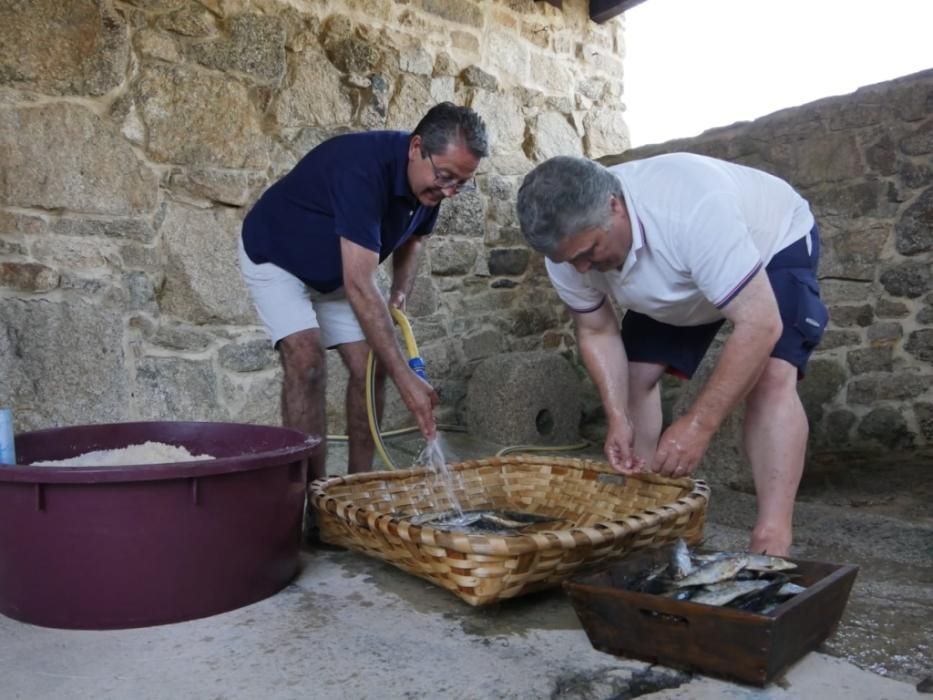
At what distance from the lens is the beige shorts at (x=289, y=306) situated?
2.44 metres

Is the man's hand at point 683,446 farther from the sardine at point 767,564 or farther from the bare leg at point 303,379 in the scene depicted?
the bare leg at point 303,379

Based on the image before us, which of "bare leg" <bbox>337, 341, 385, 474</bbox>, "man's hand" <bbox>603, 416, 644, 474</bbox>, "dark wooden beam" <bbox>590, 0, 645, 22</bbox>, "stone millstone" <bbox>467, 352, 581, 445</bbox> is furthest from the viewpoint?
"dark wooden beam" <bbox>590, 0, 645, 22</bbox>

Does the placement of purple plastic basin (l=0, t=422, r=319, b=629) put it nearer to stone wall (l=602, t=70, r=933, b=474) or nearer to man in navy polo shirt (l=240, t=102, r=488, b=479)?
man in navy polo shirt (l=240, t=102, r=488, b=479)

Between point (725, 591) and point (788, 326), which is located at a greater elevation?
point (788, 326)

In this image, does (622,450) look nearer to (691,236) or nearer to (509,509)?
(509,509)

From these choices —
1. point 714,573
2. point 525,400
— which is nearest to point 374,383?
point 714,573

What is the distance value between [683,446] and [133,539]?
3.88 ft

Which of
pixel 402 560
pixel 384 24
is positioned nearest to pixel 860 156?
pixel 384 24

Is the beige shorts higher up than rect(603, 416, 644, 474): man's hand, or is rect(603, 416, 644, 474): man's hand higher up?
the beige shorts

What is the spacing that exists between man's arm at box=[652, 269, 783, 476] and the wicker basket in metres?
0.19

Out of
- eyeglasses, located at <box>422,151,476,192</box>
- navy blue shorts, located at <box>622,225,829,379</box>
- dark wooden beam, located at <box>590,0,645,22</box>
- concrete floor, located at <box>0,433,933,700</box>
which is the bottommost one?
concrete floor, located at <box>0,433,933,700</box>

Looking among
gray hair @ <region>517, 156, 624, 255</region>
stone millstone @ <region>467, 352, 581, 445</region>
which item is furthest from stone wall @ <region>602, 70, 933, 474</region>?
gray hair @ <region>517, 156, 624, 255</region>

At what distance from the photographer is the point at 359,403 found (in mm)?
2627

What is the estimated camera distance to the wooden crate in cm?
137
